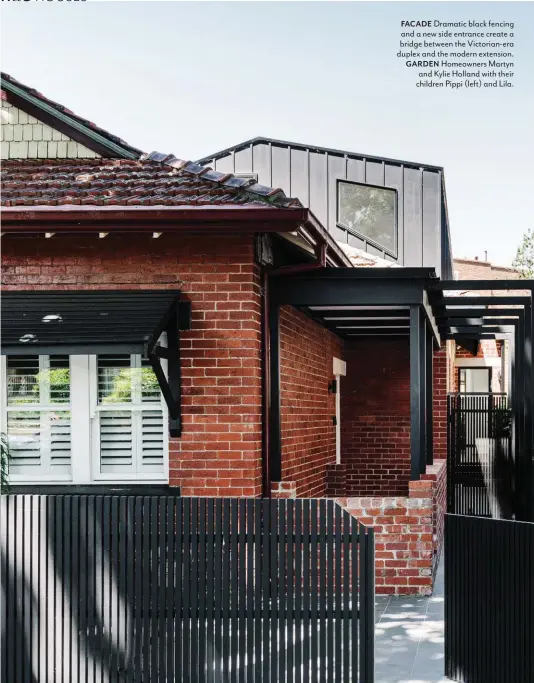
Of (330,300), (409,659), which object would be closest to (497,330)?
(330,300)

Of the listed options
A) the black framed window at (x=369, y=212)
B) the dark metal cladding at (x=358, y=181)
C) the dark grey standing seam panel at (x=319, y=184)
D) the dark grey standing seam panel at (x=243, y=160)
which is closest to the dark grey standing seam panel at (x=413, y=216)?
the dark metal cladding at (x=358, y=181)

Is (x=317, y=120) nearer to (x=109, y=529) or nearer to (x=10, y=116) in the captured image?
(x=10, y=116)

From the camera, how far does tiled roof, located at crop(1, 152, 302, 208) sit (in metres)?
7.56

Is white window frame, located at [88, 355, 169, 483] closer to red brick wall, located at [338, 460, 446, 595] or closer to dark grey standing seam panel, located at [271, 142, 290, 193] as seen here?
red brick wall, located at [338, 460, 446, 595]

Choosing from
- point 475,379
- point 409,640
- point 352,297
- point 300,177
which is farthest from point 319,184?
point 475,379

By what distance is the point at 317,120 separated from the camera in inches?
1223

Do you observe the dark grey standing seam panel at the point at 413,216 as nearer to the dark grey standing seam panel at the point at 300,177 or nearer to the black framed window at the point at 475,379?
the dark grey standing seam panel at the point at 300,177

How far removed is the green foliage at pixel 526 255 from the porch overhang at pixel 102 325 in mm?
26220

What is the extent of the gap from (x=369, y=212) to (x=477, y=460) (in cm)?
652

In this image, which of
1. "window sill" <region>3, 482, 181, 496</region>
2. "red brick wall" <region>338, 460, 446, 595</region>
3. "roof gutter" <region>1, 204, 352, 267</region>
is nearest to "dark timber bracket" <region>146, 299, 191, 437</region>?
"window sill" <region>3, 482, 181, 496</region>

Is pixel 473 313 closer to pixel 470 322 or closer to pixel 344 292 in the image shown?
pixel 470 322

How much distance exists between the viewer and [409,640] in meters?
7.04

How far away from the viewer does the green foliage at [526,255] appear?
32.3 m

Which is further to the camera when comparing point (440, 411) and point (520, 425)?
point (440, 411)
